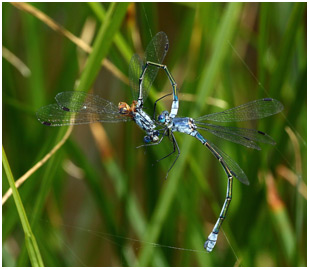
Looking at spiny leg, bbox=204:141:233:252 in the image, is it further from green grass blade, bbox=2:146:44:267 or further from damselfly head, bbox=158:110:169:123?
green grass blade, bbox=2:146:44:267

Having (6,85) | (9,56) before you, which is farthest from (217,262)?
(9,56)

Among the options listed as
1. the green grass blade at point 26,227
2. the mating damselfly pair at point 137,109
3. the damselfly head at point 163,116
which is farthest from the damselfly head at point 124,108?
the green grass blade at point 26,227

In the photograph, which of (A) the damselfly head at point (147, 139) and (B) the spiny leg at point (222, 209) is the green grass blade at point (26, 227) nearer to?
(A) the damselfly head at point (147, 139)

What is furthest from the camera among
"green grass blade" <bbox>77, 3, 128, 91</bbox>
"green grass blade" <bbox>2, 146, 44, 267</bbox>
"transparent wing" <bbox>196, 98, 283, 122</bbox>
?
"transparent wing" <bbox>196, 98, 283, 122</bbox>

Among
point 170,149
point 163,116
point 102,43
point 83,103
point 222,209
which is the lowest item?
point 222,209

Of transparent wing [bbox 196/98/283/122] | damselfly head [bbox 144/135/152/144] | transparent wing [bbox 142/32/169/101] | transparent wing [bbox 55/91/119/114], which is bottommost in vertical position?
transparent wing [bbox 196/98/283/122]

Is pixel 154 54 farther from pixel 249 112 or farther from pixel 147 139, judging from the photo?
pixel 249 112

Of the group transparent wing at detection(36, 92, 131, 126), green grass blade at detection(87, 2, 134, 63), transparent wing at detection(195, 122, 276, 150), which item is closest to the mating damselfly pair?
transparent wing at detection(36, 92, 131, 126)

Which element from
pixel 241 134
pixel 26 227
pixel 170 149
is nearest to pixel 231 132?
pixel 241 134
